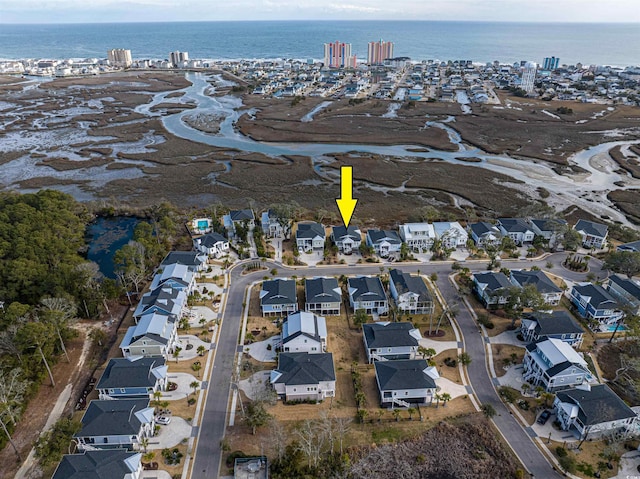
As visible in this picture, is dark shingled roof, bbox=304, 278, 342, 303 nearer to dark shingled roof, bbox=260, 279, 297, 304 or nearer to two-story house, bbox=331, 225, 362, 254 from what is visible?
dark shingled roof, bbox=260, 279, 297, 304

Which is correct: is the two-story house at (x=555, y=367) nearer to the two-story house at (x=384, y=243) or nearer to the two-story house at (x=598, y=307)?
the two-story house at (x=598, y=307)

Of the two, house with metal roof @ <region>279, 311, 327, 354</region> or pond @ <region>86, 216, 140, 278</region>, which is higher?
house with metal roof @ <region>279, 311, 327, 354</region>

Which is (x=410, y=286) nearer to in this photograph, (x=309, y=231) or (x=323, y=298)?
(x=323, y=298)

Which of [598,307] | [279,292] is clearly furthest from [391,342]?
[598,307]

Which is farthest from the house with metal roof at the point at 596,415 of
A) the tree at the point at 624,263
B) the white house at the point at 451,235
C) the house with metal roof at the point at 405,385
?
the white house at the point at 451,235

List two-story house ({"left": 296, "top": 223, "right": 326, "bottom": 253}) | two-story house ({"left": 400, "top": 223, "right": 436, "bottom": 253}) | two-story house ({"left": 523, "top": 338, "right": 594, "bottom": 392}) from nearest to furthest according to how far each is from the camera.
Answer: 1. two-story house ({"left": 523, "top": 338, "right": 594, "bottom": 392})
2. two-story house ({"left": 296, "top": 223, "right": 326, "bottom": 253})
3. two-story house ({"left": 400, "top": 223, "right": 436, "bottom": 253})

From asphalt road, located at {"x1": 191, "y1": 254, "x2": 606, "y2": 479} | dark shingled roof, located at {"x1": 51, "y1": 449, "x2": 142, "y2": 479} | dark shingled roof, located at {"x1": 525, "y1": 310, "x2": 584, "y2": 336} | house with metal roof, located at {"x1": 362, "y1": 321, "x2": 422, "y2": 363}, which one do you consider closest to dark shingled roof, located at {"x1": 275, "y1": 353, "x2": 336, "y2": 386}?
house with metal roof, located at {"x1": 362, "y1": 321, "x2": 422, "y2": 363}
